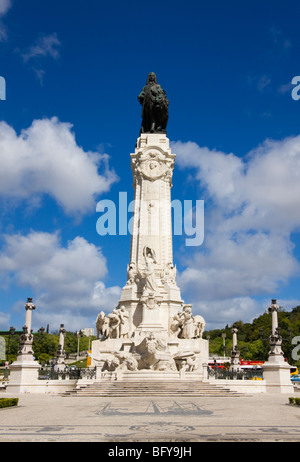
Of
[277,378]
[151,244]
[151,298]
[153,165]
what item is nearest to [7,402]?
[151,298]

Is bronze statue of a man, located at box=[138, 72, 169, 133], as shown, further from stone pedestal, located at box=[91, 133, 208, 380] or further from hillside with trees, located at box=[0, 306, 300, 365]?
hillside with trees, located at box=[0, 306, 300, 365]

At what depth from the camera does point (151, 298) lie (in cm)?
3447

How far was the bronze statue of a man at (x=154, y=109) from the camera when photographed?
4406 cm

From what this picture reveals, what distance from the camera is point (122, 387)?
85.9 feet

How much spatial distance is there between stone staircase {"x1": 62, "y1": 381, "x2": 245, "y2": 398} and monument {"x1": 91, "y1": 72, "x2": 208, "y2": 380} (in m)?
1.74

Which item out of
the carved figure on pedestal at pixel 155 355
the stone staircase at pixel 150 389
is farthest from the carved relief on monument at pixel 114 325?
the stone staircase at pixel 150 389

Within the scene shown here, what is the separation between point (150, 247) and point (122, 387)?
1375 cm

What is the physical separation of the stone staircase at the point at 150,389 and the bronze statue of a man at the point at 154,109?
24196 millimetres

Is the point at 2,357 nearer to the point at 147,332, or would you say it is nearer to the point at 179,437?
the point at 147,332

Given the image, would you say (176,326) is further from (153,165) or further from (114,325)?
(153,165)

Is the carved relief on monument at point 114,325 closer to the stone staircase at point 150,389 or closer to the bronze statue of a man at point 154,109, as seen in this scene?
the stone staircase at point 150,389

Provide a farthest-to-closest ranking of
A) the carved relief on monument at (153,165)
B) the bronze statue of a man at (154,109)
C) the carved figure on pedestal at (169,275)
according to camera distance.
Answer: the bronze statue of a man at (154,109) < the carved relief on monument at (153,165) < the carved figure on pedestal at (169,275)
